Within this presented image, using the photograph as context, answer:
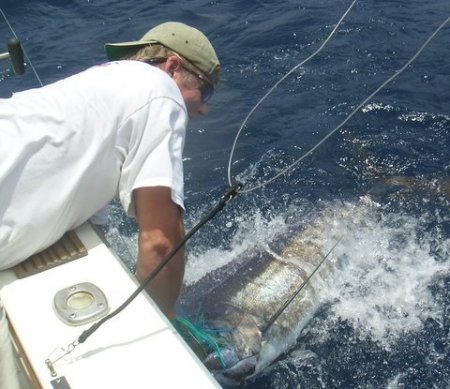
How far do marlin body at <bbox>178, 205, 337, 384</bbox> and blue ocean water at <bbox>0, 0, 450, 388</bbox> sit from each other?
0.10 meters

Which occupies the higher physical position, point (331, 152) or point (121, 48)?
point (121, 48)

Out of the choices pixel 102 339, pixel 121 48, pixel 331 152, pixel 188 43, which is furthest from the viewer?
pixel 331 152

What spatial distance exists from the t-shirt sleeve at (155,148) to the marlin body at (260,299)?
0.98 m

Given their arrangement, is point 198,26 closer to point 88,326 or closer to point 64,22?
point 64,22

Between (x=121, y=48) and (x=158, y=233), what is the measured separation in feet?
2.46

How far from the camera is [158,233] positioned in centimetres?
185

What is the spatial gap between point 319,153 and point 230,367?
2.68 meters

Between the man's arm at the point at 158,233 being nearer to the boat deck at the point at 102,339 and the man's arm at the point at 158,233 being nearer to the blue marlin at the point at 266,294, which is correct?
the boat deck at the point at 102,339

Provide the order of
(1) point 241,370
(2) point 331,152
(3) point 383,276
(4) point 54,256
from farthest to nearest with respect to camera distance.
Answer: (2) point 331,152, (3) point 383,276, (1) point 241,370, (4) point 54,256

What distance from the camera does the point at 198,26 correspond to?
7230mm

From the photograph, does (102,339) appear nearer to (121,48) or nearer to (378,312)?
(121,48)

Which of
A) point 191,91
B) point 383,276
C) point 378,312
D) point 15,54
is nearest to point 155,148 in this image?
point 191,91

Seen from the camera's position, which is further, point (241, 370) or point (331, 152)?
point (331, 152)

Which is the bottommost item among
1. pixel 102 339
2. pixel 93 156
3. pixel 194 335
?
pixel 194 335
